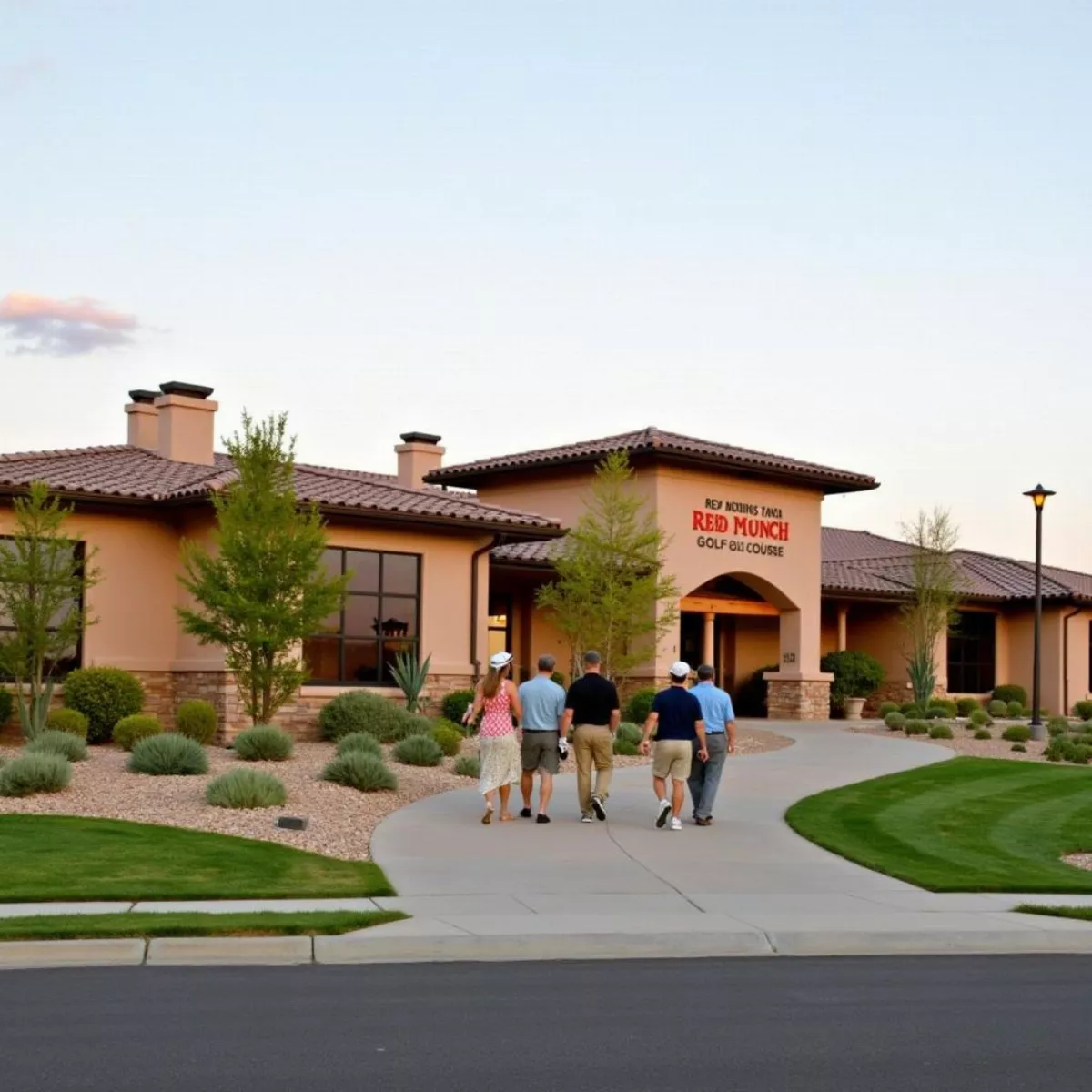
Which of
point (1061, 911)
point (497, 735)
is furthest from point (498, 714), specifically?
point (1061, 911)

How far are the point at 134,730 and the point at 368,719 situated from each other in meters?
3.68

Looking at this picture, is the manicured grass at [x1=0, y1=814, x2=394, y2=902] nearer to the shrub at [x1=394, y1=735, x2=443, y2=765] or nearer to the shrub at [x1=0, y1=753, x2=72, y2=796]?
the shrub at [x1=0, y1=753, x2=72, y2=796]

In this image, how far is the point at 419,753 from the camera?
21.7 meters

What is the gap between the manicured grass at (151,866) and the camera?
491 inches

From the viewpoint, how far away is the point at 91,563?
25.4 metres

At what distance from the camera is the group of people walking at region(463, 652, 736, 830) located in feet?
56.2

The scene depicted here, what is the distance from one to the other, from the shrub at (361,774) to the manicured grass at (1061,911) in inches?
323

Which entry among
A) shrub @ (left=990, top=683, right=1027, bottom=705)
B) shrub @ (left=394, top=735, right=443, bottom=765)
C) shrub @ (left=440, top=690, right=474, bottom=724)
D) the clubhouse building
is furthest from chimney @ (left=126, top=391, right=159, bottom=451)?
shrub @ (left=990, top=683, right=1027, bottom=705)

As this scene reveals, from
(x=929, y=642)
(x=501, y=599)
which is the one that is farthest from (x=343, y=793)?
(x=929, y=642)

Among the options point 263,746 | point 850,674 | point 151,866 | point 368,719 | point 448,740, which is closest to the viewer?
point 151,866

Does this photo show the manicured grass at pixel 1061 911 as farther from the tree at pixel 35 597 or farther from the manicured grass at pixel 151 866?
the tree at pixel 35 597

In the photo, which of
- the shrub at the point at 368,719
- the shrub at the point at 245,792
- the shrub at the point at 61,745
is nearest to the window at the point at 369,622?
the shrub at the point at 368,719

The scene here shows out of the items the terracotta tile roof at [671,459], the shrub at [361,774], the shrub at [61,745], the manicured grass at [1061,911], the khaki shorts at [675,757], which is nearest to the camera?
the manicured grass at [1061,911]

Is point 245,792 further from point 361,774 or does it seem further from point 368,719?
point 368,719
